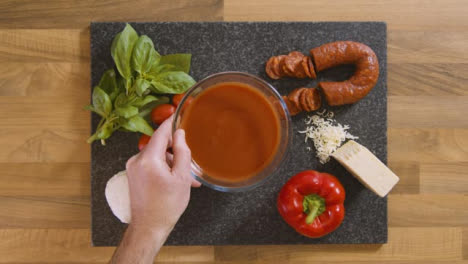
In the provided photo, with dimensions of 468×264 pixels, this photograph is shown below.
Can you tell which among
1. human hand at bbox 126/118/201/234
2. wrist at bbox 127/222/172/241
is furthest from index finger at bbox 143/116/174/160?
wrist at bbox 127/222/172/241

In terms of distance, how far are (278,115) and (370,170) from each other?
396 mm

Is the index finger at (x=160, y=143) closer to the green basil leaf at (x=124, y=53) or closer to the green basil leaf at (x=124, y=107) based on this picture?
the green basil leaf at (x=124, y=107)

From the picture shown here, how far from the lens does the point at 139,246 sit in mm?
1181

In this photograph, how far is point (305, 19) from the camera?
4.67 ft

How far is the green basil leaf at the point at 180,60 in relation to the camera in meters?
1.32

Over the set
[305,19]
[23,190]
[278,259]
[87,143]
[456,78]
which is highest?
[305,19]

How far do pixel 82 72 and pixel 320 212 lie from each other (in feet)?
3.12

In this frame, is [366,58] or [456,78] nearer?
[366,58]

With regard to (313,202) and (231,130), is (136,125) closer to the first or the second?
(231,130)

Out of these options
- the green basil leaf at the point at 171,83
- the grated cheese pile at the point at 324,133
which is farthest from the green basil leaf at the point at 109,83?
the grated cheese pile at the point at 324,133

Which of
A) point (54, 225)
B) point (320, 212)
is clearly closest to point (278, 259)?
point (320, 212)

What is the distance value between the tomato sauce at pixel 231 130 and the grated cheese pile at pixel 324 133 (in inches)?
9.5

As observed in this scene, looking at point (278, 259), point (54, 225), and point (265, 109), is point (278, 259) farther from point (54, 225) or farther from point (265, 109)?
point (54, 225)

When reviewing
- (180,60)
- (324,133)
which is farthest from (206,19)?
(324,133)
